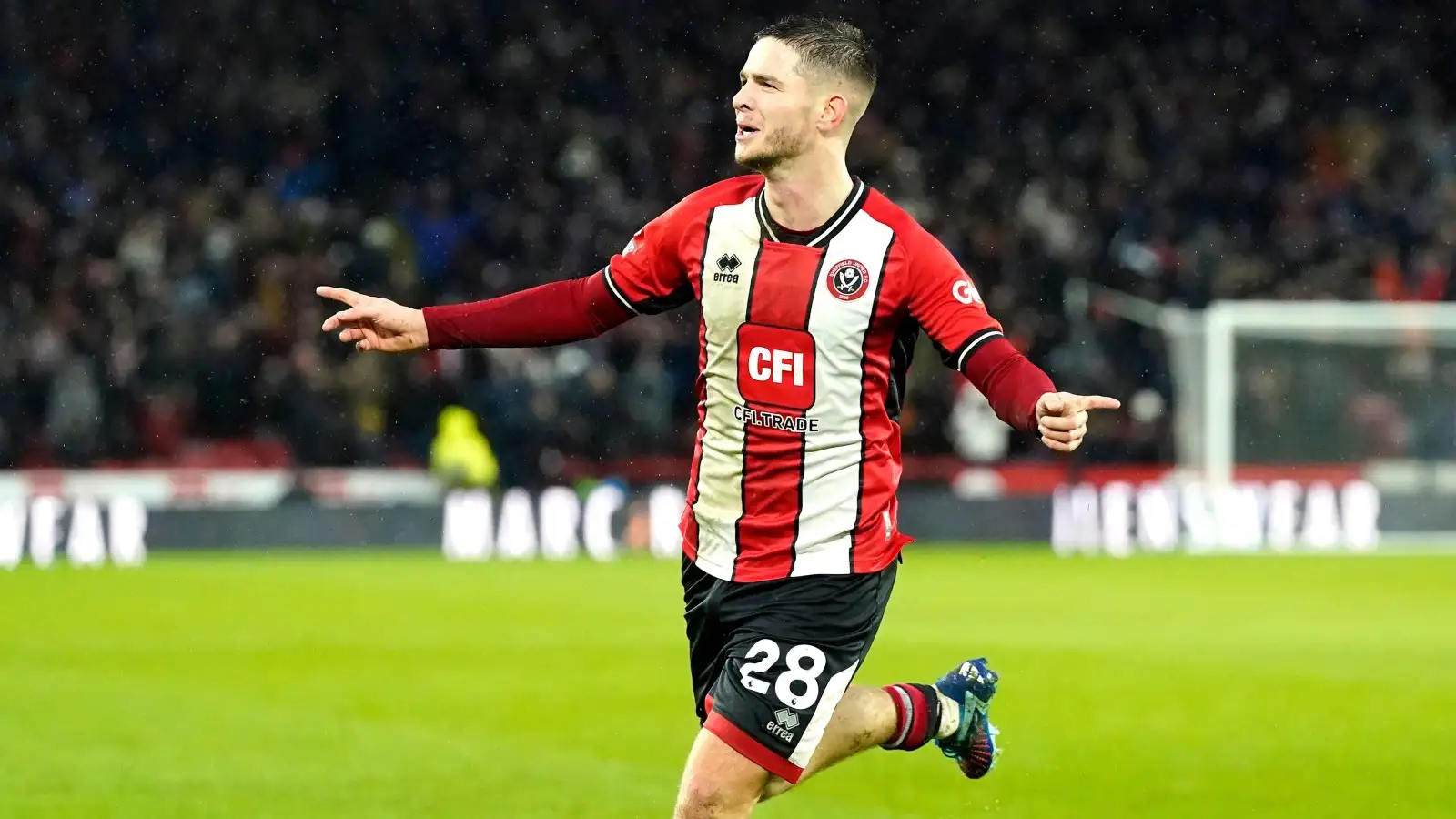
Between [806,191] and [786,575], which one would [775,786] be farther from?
[806,191]

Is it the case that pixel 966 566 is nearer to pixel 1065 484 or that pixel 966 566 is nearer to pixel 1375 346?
pixel 1065 484

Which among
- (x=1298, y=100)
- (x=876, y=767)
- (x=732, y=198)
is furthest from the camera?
(x=1298, y=100)

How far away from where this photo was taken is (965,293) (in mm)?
5277

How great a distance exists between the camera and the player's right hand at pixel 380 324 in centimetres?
542

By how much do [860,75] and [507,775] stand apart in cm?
350

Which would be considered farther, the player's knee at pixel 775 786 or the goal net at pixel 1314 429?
the goal net at pixel 1314 429

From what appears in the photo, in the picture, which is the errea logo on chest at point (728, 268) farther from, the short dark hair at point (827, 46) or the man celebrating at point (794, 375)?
the short dark hair at point (827, 46)

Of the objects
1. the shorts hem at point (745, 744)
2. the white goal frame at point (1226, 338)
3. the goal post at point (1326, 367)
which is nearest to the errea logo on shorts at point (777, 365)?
the shorts hem at point (745, 744)

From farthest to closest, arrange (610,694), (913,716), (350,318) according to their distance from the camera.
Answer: (610,694)
(913,716)
(350,318)

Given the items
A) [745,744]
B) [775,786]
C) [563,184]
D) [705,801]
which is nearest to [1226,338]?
[563,184]

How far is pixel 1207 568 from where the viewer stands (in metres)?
19.4

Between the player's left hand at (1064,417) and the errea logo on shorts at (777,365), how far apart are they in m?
0.64

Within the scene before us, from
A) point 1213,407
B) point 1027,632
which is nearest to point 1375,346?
point 1213,407

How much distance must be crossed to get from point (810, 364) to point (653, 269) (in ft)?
1.71
